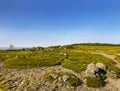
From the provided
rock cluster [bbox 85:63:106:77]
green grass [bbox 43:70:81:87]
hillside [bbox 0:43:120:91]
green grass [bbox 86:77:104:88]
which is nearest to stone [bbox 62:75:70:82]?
hillside [bbox 0:43:120:91]

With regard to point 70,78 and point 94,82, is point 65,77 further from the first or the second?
point 94,82

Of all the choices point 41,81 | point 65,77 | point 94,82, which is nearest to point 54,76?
point 65,77

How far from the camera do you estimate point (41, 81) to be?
34.1m

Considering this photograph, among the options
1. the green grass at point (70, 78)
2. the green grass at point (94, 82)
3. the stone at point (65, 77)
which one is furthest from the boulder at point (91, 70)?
the stone at point (65, 77)

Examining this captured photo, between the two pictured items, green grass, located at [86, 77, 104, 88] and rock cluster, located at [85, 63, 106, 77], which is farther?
rock cluster, located at [85, 63, 106, 77]

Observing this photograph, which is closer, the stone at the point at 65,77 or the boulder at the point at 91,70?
the stone at the point at 65,77

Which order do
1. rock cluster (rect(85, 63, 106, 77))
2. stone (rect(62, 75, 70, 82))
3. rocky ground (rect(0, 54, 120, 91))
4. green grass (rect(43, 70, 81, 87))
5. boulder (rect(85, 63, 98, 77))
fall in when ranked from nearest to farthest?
rocky ground (rect(0, 54, 120, 91)), green grass (rect(43, 70, 81, 87)), stone (rect(62, 75, 70, 82)), boulder (rect(85, 63, 98, 77)), rock cluster (rect(85, 63, 106, 77))

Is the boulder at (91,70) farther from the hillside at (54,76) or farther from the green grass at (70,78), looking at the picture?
the green grass at (70,78)

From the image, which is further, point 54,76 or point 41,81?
point 54,76

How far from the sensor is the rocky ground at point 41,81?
106 ft

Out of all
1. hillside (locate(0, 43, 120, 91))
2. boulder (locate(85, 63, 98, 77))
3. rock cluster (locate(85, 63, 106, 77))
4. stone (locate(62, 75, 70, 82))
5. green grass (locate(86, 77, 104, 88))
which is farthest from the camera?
Result: rock cluster (locate(85, 63, 106, 77))

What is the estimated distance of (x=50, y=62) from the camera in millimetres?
43125

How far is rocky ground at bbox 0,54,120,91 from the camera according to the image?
32.4m

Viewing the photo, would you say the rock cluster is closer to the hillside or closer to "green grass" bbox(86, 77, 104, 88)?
the hillside
